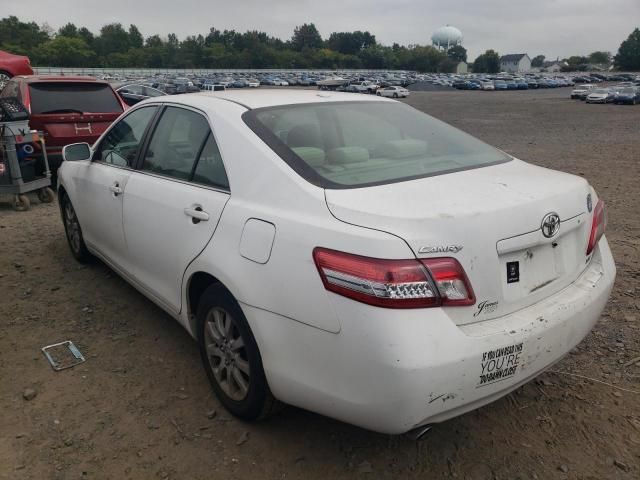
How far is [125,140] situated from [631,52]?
14708 centimetres

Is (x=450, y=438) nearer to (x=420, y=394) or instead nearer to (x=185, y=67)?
(x=420, y=394)

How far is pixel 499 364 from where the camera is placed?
2.06m

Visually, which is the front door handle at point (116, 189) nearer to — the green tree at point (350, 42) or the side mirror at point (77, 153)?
the side mirror at point (77, 153)

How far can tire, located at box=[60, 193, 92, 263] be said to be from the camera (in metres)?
4.73

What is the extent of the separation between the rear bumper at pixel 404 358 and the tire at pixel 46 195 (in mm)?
6309

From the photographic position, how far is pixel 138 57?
4624 inches

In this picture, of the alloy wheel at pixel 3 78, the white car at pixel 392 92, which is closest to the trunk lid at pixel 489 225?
the alloy wheel at pixel 3 78

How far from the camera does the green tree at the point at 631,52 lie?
123 meters

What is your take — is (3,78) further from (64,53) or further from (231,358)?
(64,53)

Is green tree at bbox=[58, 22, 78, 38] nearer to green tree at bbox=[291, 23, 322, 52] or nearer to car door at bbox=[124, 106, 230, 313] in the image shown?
green tree at bbox=[291, 23, 322, 52]

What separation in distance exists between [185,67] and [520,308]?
128m

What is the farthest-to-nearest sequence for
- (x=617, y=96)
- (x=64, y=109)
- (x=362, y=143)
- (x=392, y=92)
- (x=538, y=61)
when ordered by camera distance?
(x=538, y=61)
(x=392, y=92)
(x=617, y=96)
(x=64, y=109)
(x=362, y=143)

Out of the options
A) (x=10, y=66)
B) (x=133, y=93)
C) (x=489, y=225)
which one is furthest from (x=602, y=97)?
(x=489, y=225)

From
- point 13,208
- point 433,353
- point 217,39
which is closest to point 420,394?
point 433,353
